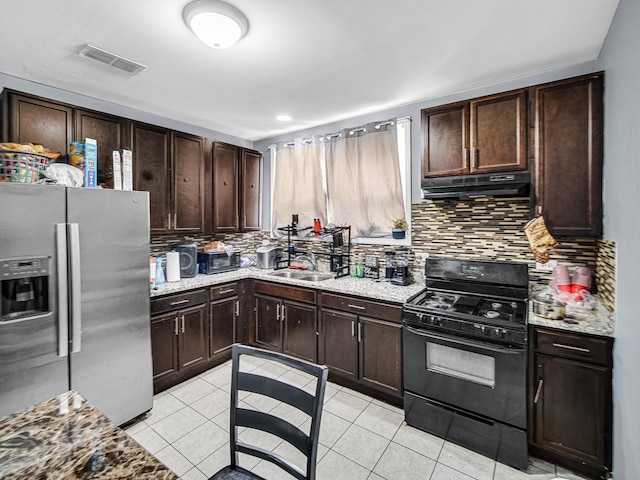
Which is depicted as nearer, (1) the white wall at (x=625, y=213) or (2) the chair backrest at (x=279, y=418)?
(2) the chair backrest at (x=279, y=418)

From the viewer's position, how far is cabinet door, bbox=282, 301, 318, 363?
298 centimetres

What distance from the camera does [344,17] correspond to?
5.81 ft

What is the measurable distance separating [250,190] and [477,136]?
8.77 feet

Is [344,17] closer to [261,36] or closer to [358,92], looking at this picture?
[261,36]

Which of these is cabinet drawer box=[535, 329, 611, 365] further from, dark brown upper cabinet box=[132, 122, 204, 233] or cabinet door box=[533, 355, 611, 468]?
dark brown upper cabinet box=[132, 122, 204, 233]

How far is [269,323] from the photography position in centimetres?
332

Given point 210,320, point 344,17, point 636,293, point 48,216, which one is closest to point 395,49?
point 344,17

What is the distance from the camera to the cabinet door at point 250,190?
12.8ft

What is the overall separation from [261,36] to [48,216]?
1.69 meters

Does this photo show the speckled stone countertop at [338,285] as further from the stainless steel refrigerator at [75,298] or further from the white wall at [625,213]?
the white wall at [625,213]

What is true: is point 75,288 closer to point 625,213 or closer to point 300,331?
point 300,331

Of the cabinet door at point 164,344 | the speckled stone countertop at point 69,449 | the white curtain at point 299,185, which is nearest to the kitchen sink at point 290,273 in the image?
the white curtain at point 299,185

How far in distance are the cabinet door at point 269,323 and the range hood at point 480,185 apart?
6.11 ft

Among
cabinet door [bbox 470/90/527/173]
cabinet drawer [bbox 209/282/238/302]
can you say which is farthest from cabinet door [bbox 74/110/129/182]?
cabinet door [bbox 470/90/527/173]
